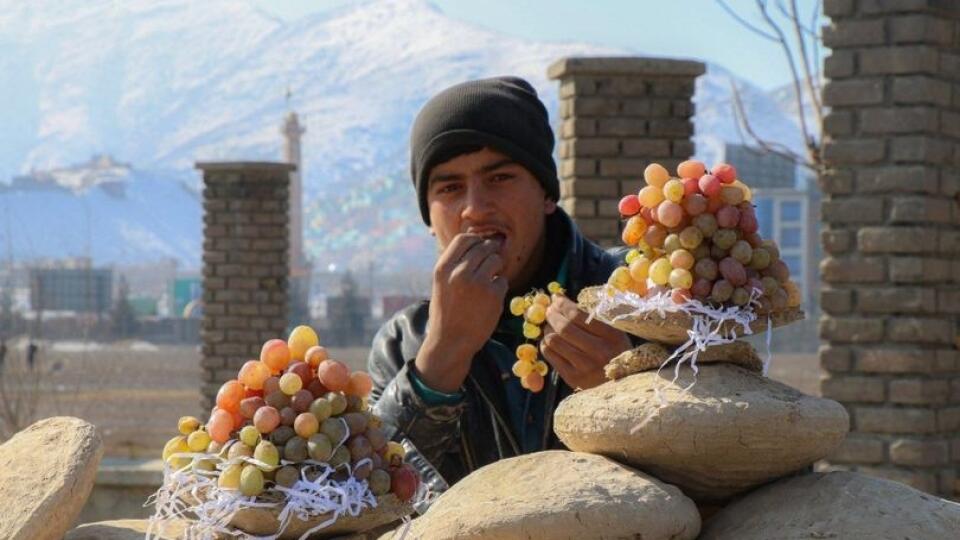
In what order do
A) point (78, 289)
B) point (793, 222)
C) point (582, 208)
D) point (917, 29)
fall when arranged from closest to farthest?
point (917, 29) → point (582, 208) → point (78, 289) → point (793, 222)

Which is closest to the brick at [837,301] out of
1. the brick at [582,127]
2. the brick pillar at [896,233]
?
the brick pillar at [896,233]

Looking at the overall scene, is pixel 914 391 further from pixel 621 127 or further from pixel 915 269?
pixel 621 127

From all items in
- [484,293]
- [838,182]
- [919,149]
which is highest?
[919,149]

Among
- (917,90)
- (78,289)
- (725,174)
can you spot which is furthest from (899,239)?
(78,289)

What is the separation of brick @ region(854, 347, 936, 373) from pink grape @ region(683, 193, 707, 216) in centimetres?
451

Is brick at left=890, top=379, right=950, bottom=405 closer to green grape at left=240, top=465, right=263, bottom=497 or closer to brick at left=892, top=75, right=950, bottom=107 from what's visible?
brick at left=892, top=75, right=950, bottom=107

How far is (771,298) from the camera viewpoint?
102 inches

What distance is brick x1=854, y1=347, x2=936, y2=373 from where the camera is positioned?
6.85 m

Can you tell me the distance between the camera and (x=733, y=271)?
2.57 m

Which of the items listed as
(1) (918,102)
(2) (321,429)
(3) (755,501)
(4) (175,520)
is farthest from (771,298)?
(1) (918,102)

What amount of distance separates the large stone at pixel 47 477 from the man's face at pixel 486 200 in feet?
2.83

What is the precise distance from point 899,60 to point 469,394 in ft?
12.9

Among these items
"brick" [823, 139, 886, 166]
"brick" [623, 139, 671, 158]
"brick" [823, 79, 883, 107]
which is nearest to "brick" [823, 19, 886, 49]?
"brick" [823, 79, 883, 107]

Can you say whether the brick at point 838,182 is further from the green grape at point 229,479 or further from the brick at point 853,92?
the green grape at point 229,479
